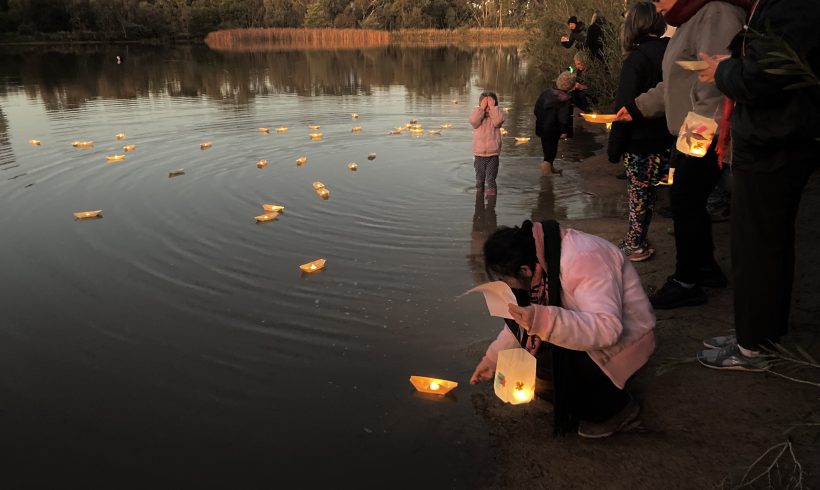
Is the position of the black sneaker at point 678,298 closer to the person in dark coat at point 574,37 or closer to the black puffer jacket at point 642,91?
the black puffer jacket at point 642,91

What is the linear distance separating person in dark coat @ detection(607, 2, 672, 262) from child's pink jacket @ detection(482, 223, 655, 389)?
7.84 ft

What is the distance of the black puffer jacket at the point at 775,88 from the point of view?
2.48 meters

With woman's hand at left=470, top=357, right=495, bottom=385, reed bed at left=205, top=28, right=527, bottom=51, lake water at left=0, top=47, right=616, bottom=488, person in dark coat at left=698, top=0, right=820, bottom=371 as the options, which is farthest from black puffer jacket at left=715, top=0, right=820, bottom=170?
reed bed at left=205, top=28, right=527, bottom=51

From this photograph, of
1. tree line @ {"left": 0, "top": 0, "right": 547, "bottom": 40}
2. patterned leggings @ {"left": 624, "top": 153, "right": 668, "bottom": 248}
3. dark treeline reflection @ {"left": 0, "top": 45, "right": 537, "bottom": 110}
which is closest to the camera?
patterned leggings @ {"left": 624, "top": 153, "right": 668, "bottom": 248}

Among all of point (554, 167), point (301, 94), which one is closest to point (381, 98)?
point (301, 94)

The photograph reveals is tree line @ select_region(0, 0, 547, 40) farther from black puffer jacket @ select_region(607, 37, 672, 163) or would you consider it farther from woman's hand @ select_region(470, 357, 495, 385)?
woman's hand @ select_region(470, 357, 495, 385)

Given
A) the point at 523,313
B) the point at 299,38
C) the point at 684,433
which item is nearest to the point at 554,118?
the point at 684,433

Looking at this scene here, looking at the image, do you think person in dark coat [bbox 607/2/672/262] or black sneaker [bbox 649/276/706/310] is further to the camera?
person in dark coat [bbox 607/2/672/262]

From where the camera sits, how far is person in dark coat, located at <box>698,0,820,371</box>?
2547mm

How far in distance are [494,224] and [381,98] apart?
40.3ft

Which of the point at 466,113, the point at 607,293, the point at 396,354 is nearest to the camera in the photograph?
the point at 607,293

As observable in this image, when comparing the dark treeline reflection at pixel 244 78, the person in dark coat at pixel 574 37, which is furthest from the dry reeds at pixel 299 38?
the person in dark coat at pixel 574 37

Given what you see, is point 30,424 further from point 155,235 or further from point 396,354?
point 155,235

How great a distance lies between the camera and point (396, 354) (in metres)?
3.89
